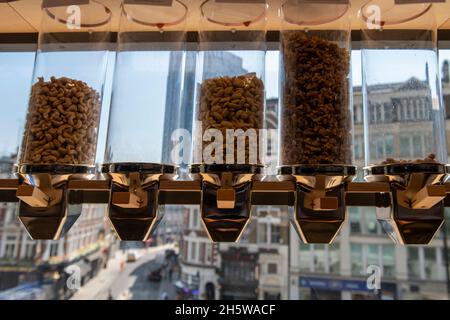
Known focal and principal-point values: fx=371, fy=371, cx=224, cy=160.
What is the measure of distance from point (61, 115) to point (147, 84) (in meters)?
0.16

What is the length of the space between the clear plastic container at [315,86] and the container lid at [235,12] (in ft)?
0.18

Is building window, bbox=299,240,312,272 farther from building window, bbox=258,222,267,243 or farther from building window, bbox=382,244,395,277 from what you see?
building window, bbox=382,244,395,277

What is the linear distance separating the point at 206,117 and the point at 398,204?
346 mm

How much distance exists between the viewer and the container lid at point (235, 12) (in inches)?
27.5

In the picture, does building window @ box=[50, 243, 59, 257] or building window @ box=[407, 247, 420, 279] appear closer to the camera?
building window @ box=[50, 243, 59, 257]

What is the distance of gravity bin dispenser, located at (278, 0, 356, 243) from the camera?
600 mm

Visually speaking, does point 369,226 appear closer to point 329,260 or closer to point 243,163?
point 329,260

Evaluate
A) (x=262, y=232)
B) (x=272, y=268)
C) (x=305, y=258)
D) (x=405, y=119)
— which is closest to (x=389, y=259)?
(x=305, y=258)

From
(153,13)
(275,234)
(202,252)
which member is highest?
(153,13)

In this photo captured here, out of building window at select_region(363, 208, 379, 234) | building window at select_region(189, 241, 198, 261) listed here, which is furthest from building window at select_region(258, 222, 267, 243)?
building window at select_region(363, 208, 379, 234)

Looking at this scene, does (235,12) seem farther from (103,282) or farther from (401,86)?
(103,282)

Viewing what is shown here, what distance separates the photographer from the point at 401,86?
65 centimetres

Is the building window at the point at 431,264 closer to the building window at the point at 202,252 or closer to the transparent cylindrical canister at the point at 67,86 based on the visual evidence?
the building window at the point at 202,252

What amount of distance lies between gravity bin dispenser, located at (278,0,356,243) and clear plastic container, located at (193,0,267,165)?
5 cm
